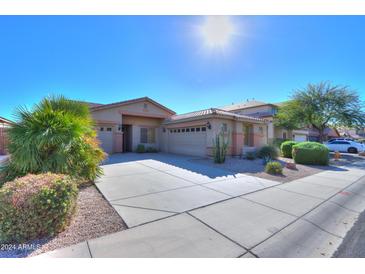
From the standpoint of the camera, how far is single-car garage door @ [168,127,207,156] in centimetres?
1343

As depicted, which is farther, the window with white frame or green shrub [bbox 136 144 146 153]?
green shrub [bbox 136 144 146 153]

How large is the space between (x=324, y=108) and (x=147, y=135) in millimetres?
18105

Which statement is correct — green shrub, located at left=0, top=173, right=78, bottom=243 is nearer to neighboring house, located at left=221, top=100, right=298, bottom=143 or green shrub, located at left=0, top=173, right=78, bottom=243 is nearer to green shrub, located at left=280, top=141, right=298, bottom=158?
green shrub, located at left=280, top=141, right=298, bottom=158

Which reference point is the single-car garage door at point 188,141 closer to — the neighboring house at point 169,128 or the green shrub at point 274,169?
the neighboring house at point 169,128

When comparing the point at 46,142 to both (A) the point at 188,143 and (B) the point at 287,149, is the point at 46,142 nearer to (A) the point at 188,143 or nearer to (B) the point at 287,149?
(A) the point at 188,143

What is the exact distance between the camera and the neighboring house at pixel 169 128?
13.1 m

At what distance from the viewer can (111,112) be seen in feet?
50.1

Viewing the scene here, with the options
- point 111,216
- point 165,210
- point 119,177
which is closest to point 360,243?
Result: point 165,210

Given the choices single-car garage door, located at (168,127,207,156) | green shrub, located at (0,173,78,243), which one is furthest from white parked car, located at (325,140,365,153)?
green shrub, located at (0,173,78,243)

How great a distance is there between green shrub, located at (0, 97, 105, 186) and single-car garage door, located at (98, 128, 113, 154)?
32.6 feet

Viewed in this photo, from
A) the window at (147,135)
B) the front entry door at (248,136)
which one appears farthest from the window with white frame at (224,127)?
the window at (147,135)
